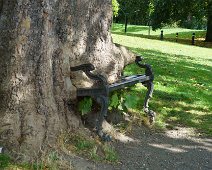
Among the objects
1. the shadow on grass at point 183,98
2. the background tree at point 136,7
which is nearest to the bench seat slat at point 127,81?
the shadow on grass at point 183,98

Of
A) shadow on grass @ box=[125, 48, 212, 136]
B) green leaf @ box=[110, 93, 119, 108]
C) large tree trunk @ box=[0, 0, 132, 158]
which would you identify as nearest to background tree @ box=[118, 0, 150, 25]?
shadow on grass @ box=[125, 48, 212, 136]

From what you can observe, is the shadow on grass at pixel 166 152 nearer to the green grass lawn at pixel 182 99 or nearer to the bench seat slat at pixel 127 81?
the green grass lawn at pixel 182 99

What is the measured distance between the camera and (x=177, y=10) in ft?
119

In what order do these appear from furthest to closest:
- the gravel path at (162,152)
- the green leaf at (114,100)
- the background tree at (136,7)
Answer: the background tree at (136,7) < the green leaf at (114,100) < the gravel path at (162,152)

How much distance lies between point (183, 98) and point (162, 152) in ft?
11.7

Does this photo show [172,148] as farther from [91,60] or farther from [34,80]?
[34,80]

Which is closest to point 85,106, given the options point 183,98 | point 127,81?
point 127,81

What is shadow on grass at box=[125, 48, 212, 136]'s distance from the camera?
8586 mm

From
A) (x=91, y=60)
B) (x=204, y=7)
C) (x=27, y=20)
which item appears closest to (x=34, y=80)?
(x=27, y=20)

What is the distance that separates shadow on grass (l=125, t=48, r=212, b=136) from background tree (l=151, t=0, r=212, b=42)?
21.3 m

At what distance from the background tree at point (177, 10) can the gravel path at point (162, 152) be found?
28.2m

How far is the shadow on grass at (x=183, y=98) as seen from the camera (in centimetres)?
859

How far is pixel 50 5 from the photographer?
5.66m

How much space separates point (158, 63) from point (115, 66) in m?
8.73
